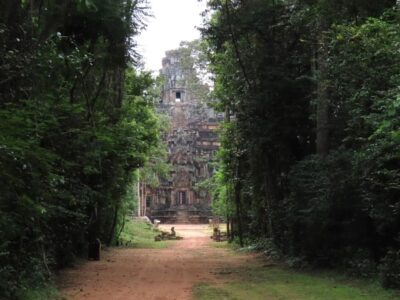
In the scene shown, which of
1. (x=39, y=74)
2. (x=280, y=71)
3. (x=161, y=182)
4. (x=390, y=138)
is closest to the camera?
(x=390, y=138)

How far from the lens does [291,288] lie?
1201 cm

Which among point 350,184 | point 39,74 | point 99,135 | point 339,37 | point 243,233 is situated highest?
point 339,37

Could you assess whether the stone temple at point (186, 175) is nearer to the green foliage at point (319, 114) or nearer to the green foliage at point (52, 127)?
the green foliage at point (319, 114)

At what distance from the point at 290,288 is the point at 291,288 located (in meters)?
0.02

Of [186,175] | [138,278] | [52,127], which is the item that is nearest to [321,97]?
[138,278]

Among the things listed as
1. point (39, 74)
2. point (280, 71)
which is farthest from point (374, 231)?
point (39, 74)

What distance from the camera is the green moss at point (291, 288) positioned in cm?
1078

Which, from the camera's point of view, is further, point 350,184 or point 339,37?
point 350,184

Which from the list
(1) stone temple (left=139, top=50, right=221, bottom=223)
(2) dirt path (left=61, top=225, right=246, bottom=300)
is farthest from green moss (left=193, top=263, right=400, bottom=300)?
(1) stone temple (left=139, top=50, right=221, bottom=223)

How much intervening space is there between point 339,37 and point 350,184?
3.62 metres

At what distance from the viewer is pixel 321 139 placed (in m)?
16.3

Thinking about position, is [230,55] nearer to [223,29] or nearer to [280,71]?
[223,29]

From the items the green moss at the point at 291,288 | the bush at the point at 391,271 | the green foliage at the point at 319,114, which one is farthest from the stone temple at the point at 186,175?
the bush at the point at 391,271

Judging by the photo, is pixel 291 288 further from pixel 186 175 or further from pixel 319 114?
pixel 186 175
